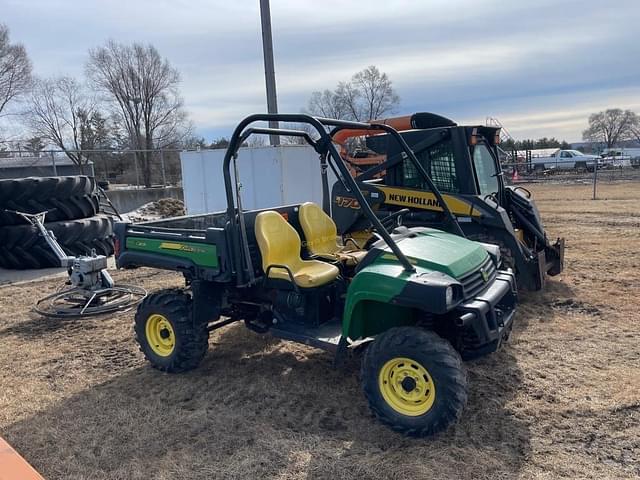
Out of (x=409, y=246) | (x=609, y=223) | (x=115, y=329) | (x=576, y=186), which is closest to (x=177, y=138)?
(x=576, y=186)

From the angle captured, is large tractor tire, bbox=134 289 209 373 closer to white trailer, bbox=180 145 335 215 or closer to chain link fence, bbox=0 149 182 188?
white trailer, bbox=180 145 335 215

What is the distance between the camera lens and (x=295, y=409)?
3.73m

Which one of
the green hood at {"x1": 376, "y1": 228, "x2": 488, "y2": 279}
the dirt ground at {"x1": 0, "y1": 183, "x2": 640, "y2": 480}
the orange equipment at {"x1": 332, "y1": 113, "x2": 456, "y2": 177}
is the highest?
the orange equipment at {"x1": 332, "y1": 113, "x2": 456, "y2": 177}

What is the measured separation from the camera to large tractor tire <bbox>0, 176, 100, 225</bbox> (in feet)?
27.5

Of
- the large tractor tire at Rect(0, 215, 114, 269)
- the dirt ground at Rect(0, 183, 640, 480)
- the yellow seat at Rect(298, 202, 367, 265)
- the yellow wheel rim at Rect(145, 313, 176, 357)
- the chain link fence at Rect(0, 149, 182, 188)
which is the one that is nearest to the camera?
the dirt ground at Rect(0, 183, 640, 480)

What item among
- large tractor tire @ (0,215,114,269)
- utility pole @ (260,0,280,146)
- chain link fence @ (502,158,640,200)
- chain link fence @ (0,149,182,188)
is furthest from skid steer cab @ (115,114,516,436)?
chain link fence @ (502,158,640,200)

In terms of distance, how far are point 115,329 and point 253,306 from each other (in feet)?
6.42

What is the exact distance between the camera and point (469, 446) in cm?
313

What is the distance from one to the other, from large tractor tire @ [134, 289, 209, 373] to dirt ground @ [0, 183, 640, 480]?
135 mm

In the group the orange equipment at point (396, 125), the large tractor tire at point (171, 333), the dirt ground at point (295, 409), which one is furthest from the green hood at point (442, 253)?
the orange equipment at point (396, 125)

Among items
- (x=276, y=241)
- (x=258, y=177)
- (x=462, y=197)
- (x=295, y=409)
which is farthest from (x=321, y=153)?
(x=258, y=177)

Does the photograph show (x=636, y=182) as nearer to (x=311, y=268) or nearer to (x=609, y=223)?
(x=609, y=223)

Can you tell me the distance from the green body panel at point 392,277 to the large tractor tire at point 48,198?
6310 millimetres

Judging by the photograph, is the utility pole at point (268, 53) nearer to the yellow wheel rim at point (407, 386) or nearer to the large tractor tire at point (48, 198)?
the large tractor tire at point (48, 198)
